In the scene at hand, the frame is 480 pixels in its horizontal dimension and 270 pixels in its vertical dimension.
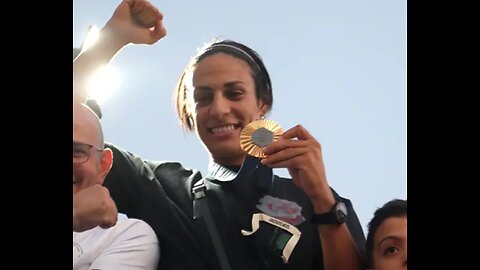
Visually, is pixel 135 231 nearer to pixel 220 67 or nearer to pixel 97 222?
pixel 97 222

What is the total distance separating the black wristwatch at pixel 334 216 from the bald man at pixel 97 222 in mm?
639

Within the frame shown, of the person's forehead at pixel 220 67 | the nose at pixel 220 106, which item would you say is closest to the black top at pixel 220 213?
the nose at pixel 220 106

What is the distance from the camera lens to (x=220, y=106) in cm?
349

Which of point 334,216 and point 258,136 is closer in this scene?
point 334,216

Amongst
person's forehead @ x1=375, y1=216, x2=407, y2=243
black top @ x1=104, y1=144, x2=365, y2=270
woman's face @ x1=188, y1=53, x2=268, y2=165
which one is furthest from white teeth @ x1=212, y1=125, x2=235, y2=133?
person's forehead @ x1=375, y1=216, x2=407, y2=243

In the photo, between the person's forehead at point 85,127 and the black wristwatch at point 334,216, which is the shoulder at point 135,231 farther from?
the black wristwatch at point 334,216

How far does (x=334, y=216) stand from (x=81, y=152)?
101 centimetres

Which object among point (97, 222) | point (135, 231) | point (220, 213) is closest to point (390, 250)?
point (220, 213)
